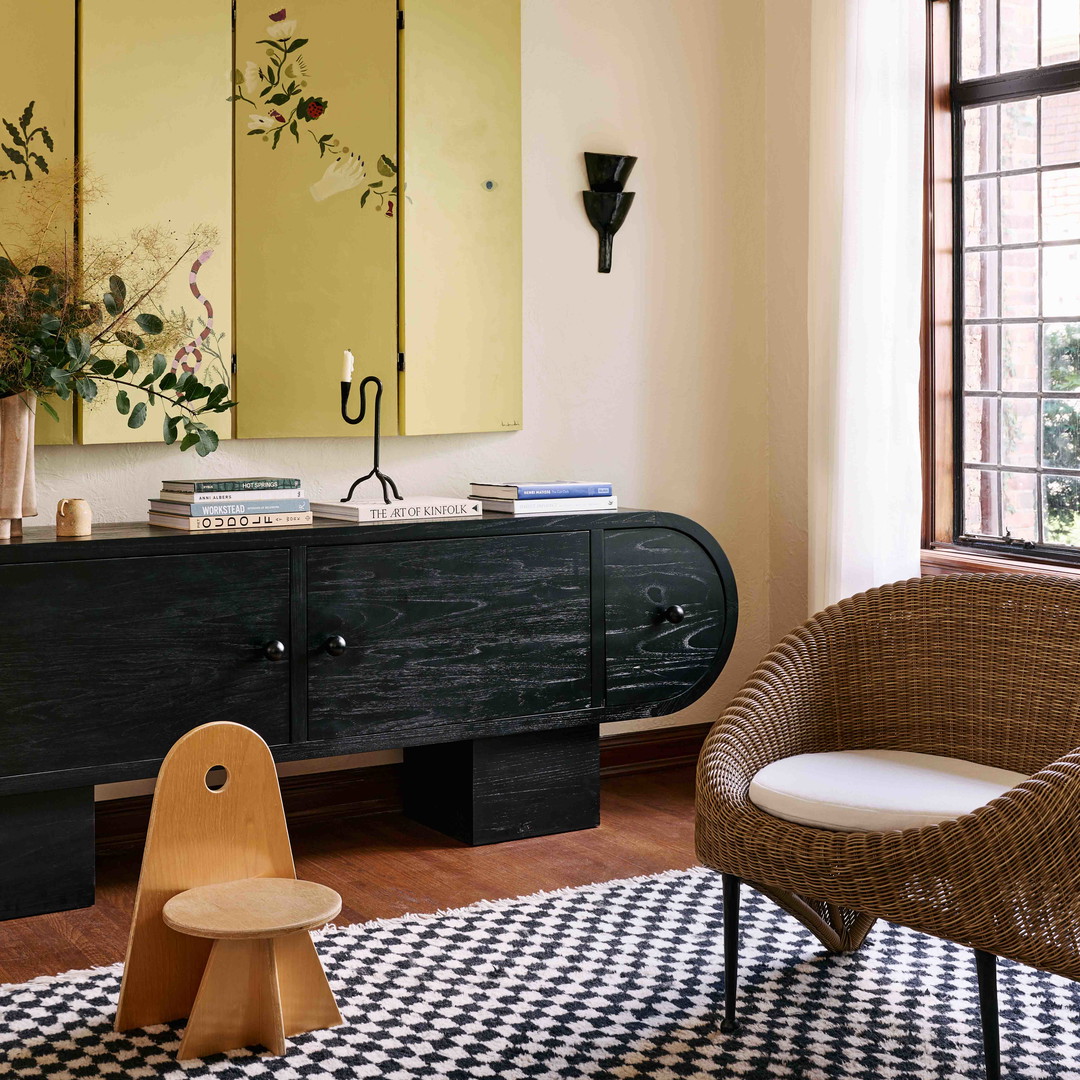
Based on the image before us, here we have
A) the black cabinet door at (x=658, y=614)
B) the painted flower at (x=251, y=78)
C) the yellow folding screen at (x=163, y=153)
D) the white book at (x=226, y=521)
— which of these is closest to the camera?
the white book at (x=226, y=521)

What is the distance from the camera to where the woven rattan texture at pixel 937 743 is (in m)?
1.90

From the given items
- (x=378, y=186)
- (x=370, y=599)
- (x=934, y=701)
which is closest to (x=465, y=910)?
(x=370, y=599)

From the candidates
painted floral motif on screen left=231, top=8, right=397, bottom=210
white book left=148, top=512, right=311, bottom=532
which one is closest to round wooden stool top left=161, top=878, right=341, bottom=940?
white book left=148, top=512, right=311, bottom=532

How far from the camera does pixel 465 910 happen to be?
9.13ft

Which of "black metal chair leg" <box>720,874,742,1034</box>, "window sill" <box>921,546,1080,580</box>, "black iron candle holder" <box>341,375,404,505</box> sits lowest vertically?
"black metal chair leg" <box>720,874,742,1034</box>

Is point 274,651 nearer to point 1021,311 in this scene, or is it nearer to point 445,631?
point 445,631

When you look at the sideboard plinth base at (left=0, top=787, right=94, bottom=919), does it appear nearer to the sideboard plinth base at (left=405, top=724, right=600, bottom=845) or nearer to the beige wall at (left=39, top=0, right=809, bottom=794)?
the sideboard plinth base at (left=405, top=724, right=600, bottom=845)

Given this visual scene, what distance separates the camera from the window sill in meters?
3.31

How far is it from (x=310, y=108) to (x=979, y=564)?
198cm

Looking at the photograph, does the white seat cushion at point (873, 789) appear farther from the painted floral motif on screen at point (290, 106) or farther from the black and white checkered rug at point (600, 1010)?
the painted floral motif on screen at point (290, 106)

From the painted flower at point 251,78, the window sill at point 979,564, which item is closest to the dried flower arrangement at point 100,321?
the painted flower at point 251,78

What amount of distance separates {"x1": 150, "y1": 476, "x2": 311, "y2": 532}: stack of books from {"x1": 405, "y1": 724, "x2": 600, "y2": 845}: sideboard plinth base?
694 mm

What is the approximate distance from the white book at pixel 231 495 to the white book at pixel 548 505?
1.53 feet

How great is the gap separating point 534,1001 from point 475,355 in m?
1.74
